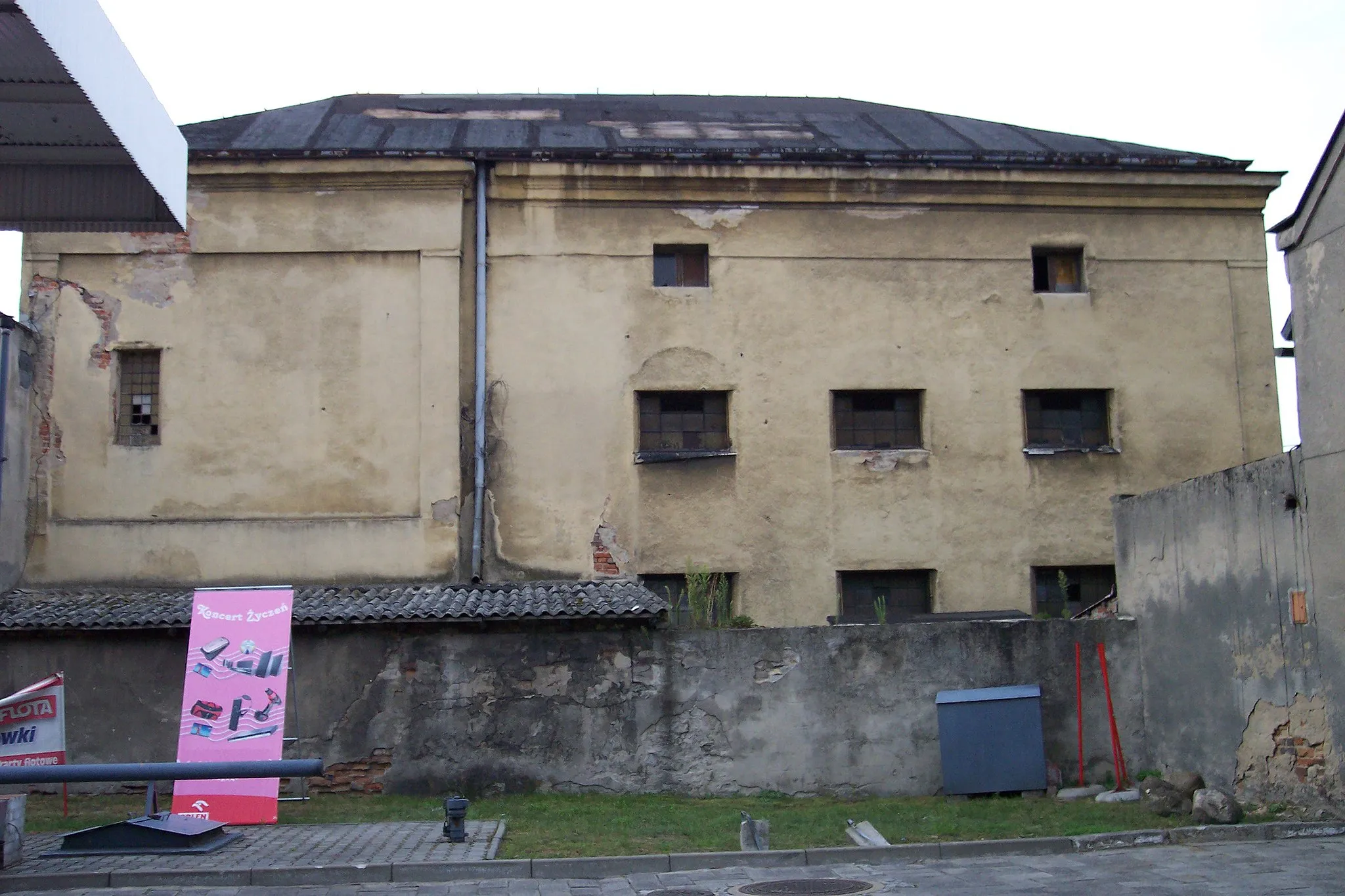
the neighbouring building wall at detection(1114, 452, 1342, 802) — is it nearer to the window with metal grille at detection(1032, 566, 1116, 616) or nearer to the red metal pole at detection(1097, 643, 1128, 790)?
the red metal pole at detection(1097, 643, 1128, 790)

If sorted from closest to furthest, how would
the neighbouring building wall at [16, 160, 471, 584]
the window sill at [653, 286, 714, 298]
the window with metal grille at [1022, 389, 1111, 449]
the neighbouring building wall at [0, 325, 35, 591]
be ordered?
the neighbouring building wall at [0, 325, 35, 591]
the neighbouring building wall at [16, 160, 471, 584]
the window sill at [653, 286, 714, 298]
the window with metal grille at [1022, 389, 1111, 449]

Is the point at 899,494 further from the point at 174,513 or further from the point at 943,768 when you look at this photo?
the point at 174,513

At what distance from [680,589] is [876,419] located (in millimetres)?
4001

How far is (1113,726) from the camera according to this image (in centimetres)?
1564

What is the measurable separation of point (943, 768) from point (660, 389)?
7.05 meters

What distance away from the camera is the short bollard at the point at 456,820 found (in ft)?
38.7

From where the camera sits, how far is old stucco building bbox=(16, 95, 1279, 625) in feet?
60.5

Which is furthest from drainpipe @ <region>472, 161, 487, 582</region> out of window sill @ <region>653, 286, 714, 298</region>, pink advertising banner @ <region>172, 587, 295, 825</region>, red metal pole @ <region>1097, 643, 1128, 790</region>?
red metal pole @ <region>1097, 643, 1128, 790</region>

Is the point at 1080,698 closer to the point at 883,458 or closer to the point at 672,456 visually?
the point at 883,458

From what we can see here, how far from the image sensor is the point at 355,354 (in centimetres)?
1875

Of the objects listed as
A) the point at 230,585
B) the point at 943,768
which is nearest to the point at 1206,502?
the point at 943,768

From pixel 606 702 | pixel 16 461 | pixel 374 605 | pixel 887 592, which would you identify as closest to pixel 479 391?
pixel 374 605

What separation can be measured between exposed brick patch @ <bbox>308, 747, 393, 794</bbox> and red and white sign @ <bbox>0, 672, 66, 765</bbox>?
2865 millimetres

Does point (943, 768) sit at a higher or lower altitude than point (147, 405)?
lower
